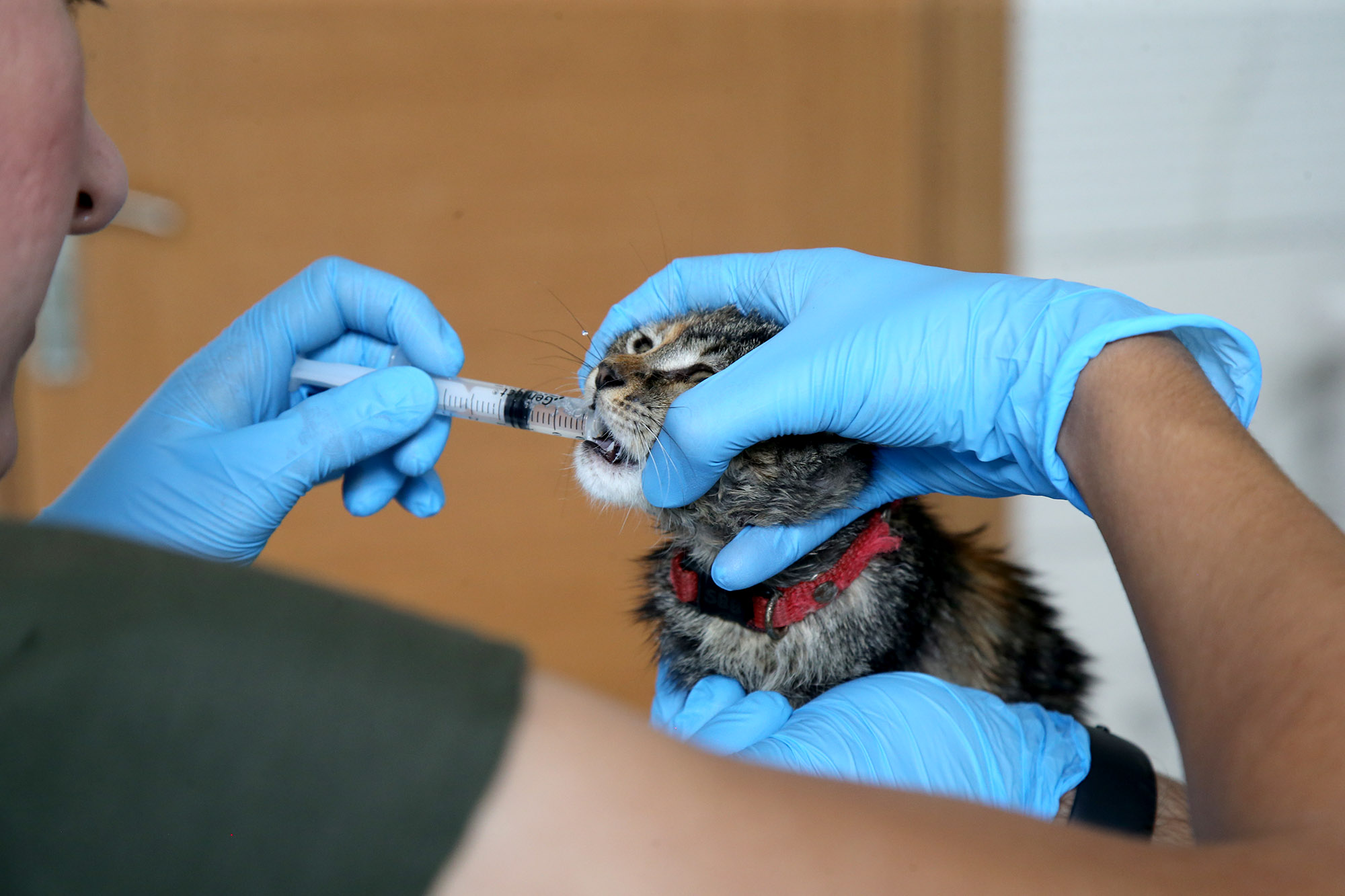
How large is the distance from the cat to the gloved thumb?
0.23 meters

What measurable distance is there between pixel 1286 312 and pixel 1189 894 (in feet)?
7.43

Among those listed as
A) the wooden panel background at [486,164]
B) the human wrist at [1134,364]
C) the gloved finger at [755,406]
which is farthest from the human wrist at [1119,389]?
the wooden panel background at [486,164]

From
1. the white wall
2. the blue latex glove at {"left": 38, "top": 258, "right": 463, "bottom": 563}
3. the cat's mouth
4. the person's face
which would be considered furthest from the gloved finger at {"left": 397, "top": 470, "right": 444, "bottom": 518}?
the white wall

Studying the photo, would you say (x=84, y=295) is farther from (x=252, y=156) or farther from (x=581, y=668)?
(x=581, y=668)

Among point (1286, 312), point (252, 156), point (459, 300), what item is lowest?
point (1286, 312)

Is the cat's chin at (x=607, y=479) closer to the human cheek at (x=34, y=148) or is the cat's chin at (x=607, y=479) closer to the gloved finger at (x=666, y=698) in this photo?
the gloved finger at (x=666, y=698)

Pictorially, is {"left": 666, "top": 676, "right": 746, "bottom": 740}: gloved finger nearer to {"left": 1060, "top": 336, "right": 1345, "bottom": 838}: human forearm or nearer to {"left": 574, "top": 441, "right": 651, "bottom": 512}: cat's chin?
{"left": 574, "top": 441, "right": 651, "bottom": 512}: cat's chin

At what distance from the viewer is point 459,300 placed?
2.11 metres

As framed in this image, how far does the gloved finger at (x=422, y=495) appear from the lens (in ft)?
4.13

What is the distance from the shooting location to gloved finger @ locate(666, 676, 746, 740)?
120cm

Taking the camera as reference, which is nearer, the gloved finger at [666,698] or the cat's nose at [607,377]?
the cat's nose at [607,377]

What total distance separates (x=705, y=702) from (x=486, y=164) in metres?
1.45

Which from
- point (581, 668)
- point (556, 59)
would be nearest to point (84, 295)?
point (556, 59)

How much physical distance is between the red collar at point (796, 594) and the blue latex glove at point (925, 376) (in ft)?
0.31
